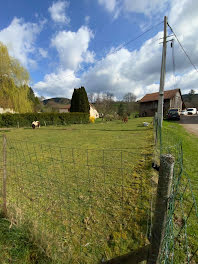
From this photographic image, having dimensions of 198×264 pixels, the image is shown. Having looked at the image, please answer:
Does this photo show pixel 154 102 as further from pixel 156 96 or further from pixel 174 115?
pixel 174 115

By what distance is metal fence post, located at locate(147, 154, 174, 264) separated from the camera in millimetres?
1075

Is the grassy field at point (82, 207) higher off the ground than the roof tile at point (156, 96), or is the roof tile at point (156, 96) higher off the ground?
the roof tile at point (156, 96)

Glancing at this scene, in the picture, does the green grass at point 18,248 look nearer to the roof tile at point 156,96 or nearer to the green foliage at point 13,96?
the green foliage at point 13,96

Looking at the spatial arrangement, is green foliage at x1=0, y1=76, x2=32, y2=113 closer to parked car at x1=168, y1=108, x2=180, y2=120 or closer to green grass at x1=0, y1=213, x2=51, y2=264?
green grass at x1=0, y1=213, x2=51, y2=264

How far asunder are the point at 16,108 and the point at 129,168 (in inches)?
814

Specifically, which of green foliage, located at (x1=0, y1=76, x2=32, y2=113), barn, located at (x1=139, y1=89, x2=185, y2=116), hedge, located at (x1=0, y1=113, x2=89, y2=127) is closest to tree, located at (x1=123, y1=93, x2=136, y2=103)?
barn, located at (x1=139, y1=89, x2=185, y2=116)

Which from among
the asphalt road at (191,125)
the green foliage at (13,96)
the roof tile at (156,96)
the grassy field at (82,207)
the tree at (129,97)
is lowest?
the grassy field at (82,207)

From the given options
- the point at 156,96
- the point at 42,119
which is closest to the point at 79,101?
the point at 42,119

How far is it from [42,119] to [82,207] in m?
20.5

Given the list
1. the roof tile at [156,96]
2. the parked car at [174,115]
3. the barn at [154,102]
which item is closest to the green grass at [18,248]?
the parked car at [174,115]

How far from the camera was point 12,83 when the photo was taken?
1758 centimetres

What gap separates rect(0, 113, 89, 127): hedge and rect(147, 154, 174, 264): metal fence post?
2074cm

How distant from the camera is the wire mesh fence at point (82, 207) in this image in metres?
1.67

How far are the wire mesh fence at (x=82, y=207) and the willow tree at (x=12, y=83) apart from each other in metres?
17.8
